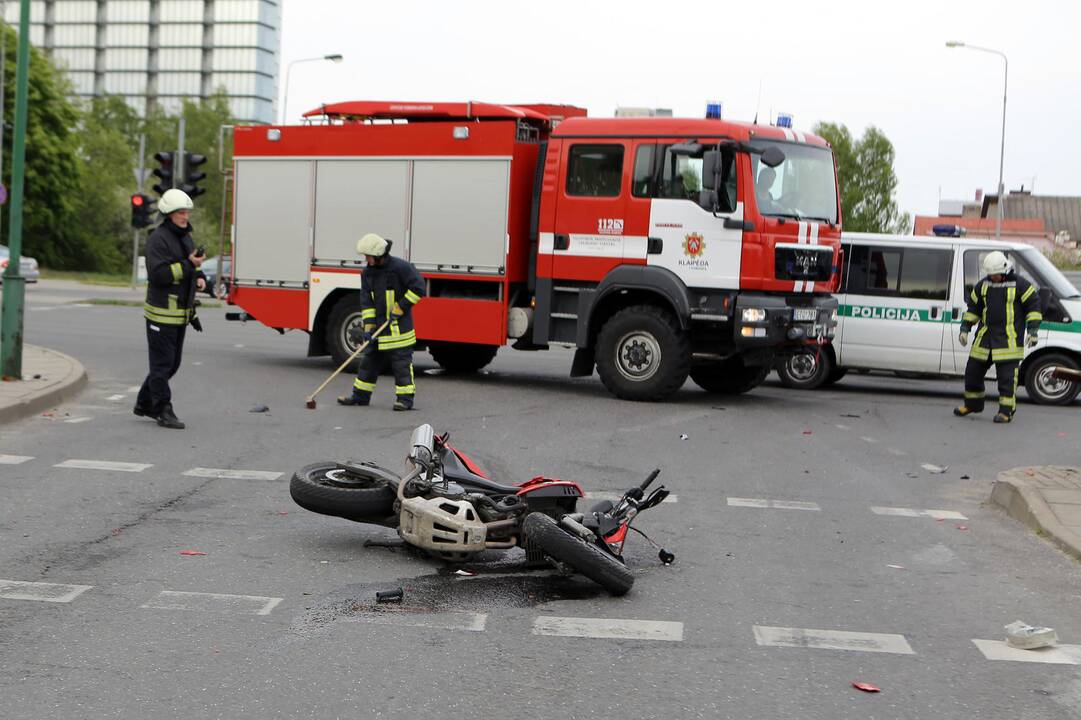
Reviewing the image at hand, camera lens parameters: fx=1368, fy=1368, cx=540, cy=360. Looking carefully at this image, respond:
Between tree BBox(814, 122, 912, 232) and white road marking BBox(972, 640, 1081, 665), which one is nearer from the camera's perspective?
white road marking BBox(972, 640, 1081, 665)

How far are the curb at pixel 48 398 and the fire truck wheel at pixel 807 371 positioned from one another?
329 inches

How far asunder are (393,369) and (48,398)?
3.23 m

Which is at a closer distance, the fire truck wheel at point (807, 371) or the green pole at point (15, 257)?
the green pole at point (15, 257)

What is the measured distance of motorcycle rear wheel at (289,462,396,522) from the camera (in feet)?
22.8

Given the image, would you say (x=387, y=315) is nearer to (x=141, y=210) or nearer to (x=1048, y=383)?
(x=1048, y=383)

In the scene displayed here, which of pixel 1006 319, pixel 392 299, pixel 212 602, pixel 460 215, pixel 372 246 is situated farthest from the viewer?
pixel 460 215

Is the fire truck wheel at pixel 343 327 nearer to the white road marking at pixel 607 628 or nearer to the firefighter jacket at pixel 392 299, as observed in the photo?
the firefighter jacket at pixel 392 299

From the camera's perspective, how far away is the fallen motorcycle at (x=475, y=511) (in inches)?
242

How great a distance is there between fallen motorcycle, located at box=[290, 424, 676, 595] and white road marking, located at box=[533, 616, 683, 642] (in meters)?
0.40

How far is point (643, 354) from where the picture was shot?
1472 centimetres

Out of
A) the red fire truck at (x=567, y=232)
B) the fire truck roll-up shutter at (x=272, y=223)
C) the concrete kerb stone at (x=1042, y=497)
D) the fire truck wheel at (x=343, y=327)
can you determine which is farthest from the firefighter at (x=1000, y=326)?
the fire truck roll-up shutter at (x=272, y=223)

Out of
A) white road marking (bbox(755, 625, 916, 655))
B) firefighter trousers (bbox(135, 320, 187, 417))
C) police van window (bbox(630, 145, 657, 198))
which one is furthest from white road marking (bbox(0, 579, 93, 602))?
police van window (bbox(630, 145, 657, 198))

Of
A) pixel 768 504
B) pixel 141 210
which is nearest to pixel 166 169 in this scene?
pixel 141 210

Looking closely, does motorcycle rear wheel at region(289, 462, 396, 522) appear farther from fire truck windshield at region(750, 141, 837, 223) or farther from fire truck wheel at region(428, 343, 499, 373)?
fire truck wheel at region(428, 343, 499, 373)
